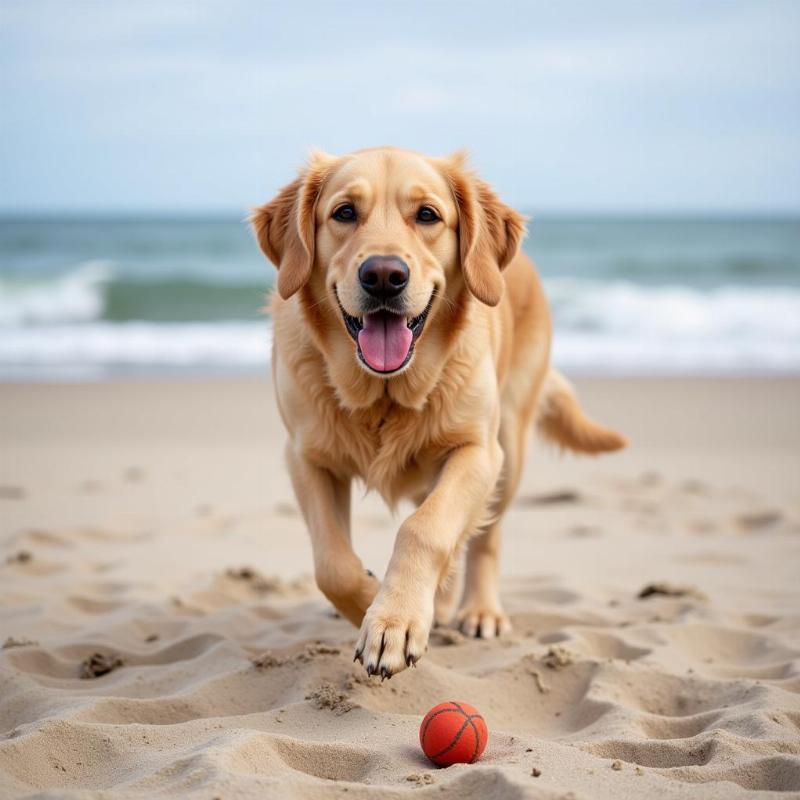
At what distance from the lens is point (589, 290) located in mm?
20922

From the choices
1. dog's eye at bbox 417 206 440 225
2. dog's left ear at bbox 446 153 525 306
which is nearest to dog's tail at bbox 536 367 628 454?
dog's left ear at bbox 446 153 525 306

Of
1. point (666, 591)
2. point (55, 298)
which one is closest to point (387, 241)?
point (666, 591)

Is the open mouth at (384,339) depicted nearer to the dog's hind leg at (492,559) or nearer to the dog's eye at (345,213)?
the dog's eye at (345,213)

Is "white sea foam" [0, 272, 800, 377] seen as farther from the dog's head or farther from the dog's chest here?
the dog's chest

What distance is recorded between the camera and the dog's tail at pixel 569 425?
5211 mm

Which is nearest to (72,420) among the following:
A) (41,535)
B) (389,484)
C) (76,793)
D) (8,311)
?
(41,535)

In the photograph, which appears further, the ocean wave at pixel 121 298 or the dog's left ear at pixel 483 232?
the ocean wave at pixel 121 298

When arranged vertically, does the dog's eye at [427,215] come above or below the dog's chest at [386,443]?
above

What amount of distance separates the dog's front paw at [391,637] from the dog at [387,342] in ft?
0.84

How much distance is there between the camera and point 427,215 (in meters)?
3.84

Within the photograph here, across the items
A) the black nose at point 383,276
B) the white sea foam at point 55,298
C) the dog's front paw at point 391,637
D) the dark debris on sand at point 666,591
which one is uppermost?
the black nose at point 383,276

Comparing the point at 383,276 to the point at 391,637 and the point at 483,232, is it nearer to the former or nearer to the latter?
the point at 483,232

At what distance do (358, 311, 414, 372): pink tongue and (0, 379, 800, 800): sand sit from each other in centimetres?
101

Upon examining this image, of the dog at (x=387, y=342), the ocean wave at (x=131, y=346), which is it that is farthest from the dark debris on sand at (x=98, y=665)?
the ocean wave at (x=131, y=346)
